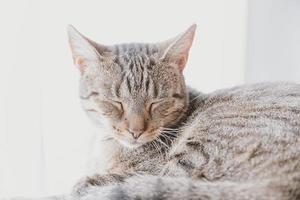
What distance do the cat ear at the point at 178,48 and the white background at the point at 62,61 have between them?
0.29 meters

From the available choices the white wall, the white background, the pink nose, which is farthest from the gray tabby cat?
the white wall

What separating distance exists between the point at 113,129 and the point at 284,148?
478 mm

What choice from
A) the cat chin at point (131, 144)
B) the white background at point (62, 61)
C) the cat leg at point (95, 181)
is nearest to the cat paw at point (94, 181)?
the cat leg at point (95, 181)

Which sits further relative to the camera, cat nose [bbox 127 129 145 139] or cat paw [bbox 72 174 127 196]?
cat nose [bbox 127 129 145 139]

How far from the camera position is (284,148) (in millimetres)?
1222

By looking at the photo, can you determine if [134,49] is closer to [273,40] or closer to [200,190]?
[200,190]

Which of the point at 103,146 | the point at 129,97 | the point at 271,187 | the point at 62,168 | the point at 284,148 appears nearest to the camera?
the point at 271,187

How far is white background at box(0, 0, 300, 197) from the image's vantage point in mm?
1499

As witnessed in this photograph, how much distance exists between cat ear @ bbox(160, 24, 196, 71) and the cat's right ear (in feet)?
0.64

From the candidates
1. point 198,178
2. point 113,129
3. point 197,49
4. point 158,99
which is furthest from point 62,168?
point 197,49

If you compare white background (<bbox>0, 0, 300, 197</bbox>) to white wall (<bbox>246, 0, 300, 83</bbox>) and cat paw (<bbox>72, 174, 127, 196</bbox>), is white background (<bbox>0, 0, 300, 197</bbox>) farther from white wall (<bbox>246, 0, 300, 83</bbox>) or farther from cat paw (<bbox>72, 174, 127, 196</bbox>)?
cat paw (<bbox>72, 174, 127, 196</bbox>)

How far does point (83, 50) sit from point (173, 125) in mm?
338

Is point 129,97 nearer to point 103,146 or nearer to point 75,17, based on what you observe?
point 103,146

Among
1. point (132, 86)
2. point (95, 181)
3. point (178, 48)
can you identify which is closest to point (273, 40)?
point (178, 48)
